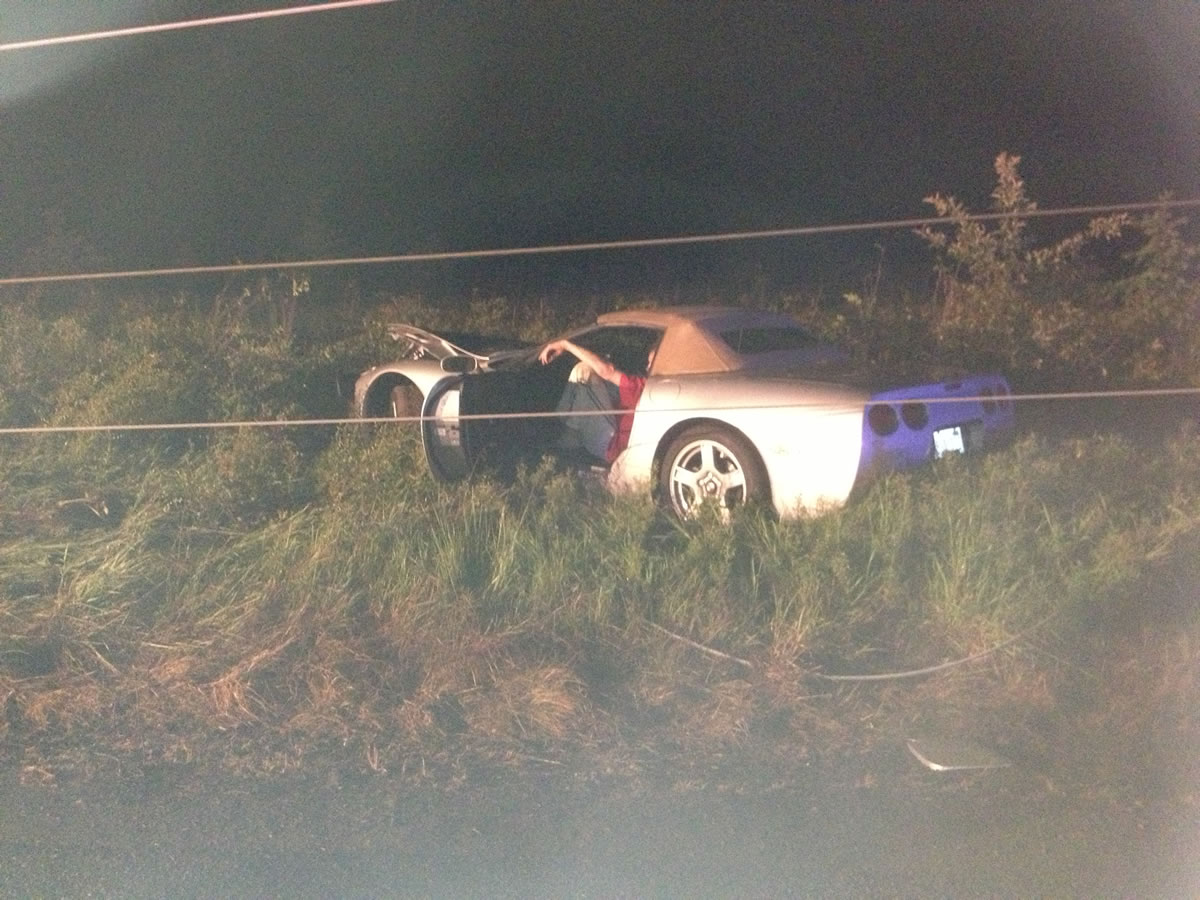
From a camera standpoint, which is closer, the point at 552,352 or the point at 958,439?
the point at 958,439

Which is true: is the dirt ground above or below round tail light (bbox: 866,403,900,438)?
below

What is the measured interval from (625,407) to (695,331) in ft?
1.79

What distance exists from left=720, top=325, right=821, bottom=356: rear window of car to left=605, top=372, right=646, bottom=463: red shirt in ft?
1.71

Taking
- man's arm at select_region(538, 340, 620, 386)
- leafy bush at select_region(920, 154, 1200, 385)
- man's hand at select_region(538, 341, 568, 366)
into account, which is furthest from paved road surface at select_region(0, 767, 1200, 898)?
leafy bush at select_region(920, 154, 1200, 385)

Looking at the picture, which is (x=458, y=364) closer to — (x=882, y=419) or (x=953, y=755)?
(x=882, y=419)

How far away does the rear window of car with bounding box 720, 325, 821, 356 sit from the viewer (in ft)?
22.4

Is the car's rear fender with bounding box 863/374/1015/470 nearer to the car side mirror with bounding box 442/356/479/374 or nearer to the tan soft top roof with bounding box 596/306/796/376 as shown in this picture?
the tan soft top roof with bounding box 596/306/796/376

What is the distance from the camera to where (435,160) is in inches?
380

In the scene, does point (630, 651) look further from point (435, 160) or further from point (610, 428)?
point (435, 160)

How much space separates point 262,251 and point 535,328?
260 centimetres

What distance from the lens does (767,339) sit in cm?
701

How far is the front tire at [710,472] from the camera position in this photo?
626cm

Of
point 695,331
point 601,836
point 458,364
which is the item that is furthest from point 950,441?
point 601,836

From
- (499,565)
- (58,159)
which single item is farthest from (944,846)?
(58,159)
